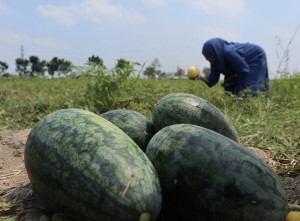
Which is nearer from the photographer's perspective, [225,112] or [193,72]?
[225,112]

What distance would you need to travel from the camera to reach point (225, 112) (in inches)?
187

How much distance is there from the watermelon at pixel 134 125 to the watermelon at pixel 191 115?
0.09 metres

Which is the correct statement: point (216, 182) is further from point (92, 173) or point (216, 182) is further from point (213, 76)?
point (213, 76)

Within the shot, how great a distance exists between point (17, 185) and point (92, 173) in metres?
1.08

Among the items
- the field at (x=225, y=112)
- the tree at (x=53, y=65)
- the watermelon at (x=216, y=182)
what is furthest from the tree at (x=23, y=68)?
the watermelon at (x=216, y=182)

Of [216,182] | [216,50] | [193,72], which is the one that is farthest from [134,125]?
[193,72]

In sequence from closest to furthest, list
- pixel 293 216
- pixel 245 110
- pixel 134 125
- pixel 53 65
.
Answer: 1. pixel 293 216
2. pixel 134 125
3. pixel 245 110
4. pixel 53 65

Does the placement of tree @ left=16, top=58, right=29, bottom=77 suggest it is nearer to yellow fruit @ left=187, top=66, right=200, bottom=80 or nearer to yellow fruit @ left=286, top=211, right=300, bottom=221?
yellow fruit @ left=187, top=66, right=200, bottom=80

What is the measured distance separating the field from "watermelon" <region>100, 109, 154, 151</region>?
72 centimetres

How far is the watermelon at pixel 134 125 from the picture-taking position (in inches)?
91.6

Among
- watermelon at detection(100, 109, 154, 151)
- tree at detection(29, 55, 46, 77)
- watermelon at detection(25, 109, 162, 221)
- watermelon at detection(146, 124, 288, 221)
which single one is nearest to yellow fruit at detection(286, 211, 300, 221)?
watermelon at detection(146, 124, 288, 221)

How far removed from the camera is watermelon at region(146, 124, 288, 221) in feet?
5.44

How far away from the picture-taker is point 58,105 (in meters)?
5.95

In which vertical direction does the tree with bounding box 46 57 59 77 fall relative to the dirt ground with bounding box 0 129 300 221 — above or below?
below
